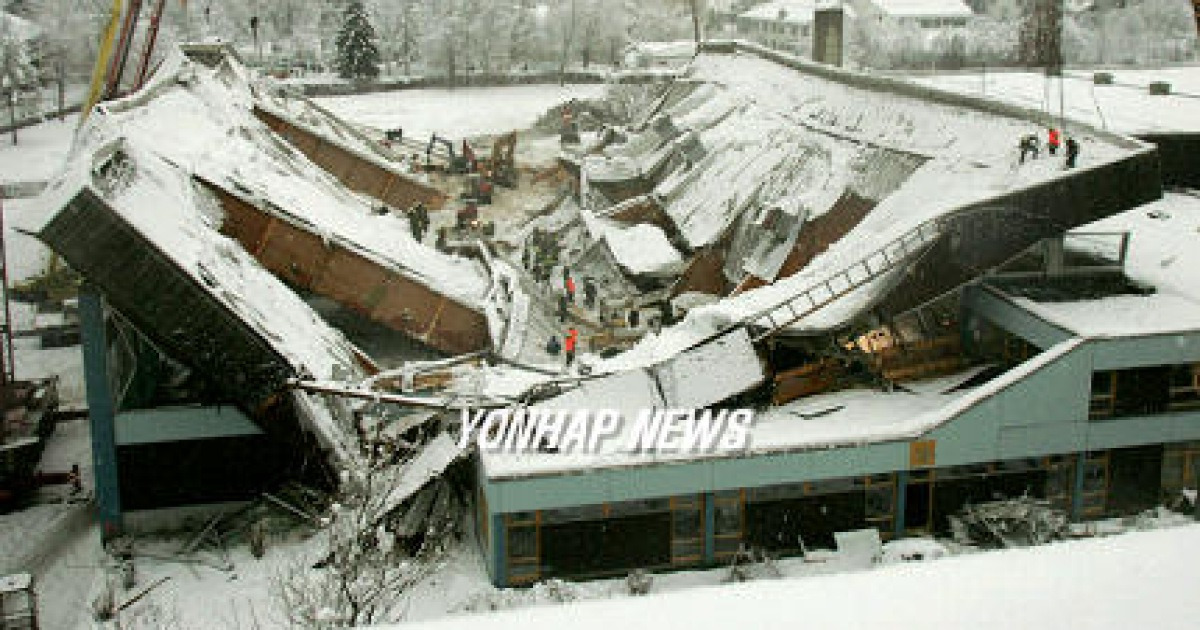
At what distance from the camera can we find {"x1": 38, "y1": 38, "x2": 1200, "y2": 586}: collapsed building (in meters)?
18.2

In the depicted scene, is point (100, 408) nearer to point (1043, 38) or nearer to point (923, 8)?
point (1043, 38)

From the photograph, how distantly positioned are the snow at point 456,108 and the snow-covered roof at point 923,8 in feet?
95.5

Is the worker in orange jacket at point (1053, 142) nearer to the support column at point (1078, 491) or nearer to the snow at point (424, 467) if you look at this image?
the support column at point (1078, 491)

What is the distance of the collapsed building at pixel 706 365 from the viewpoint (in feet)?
59.9

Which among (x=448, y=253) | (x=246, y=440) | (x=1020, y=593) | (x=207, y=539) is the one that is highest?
(x=1020, y=593)

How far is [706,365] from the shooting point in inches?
763

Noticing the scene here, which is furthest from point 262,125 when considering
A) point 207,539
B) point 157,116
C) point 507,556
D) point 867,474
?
point 867,474

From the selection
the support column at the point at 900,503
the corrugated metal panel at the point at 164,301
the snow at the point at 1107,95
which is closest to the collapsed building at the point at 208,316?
the corrugated metal panel at the point at 164,301

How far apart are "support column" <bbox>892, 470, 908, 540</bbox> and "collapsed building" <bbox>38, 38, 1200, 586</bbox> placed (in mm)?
54

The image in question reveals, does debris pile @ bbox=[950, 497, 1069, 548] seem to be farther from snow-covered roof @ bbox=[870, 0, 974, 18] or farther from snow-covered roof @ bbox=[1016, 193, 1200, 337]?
snow-covered roof @ bbox=[870, 0, 974, 18]

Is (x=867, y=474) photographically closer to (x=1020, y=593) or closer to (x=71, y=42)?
(x=1020, y=593)

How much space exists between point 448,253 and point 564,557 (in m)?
14.1

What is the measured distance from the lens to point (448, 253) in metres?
30.5

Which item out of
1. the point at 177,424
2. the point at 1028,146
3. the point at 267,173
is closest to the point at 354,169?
the point at 267,173
